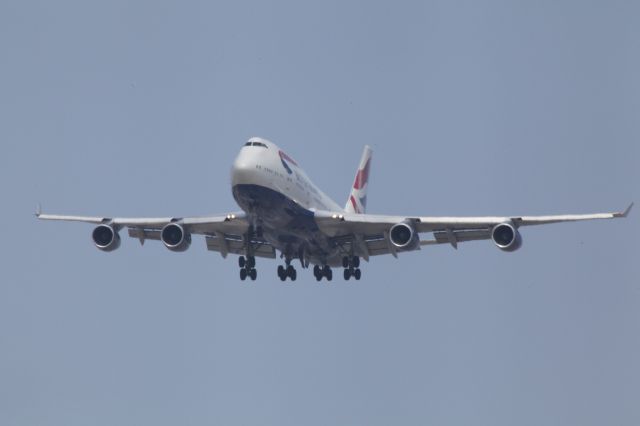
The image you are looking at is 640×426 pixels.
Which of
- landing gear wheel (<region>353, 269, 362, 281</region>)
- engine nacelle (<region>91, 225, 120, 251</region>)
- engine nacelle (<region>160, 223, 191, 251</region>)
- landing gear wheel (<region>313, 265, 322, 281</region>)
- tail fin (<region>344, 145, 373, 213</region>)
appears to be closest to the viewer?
engine nacelle (<region>160, 223, 191, 251</region>)

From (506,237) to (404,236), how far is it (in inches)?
194

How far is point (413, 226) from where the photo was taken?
194 ft

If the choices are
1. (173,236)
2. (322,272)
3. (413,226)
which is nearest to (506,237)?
(413,226)

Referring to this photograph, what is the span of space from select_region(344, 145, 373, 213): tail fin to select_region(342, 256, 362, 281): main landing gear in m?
9.60

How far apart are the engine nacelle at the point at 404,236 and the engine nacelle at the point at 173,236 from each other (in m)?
10.3

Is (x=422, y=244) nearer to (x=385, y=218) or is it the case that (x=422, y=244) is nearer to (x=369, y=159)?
(x=385, y=218)

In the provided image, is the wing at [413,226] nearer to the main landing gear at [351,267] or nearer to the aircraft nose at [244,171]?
the main landing gear at [351,267]

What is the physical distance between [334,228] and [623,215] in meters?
14.8

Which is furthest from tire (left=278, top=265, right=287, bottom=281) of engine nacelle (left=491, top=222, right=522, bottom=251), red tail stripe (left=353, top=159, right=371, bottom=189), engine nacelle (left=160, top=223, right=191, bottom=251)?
red tail stripe (left=353, top=159, right=371, bottom=189)

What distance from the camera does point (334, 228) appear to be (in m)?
60.6

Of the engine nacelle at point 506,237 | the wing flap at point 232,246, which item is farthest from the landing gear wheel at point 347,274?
the engine nacelle at point 506,237

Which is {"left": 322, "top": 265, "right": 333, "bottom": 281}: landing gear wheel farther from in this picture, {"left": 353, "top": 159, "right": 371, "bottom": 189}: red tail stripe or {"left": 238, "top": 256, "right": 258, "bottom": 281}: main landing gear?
{"left": 353, "top": 159, "right": 371, "bottom": 189}: red tail stripe

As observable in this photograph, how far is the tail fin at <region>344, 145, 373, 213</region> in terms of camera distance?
251 ft

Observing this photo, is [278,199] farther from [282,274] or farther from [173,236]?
[282,274]
